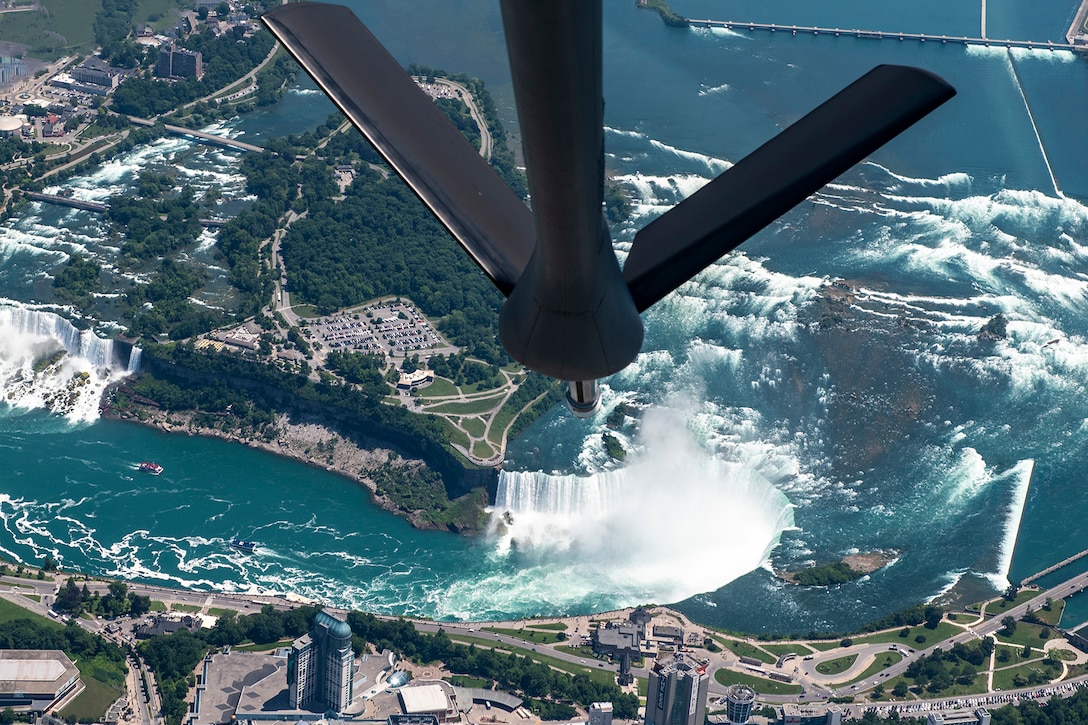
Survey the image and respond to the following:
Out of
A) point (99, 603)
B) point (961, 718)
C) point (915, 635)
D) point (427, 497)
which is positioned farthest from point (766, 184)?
point (427, 497)

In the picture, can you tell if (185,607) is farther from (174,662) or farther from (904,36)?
(904,36)

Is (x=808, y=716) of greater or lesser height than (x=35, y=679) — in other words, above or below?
above

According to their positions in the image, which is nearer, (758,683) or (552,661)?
(758,683)

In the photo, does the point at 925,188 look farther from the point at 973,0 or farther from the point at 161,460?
the point at 161,460

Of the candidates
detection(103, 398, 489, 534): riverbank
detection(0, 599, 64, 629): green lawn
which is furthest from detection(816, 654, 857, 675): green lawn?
detection(0, 599, 64, 629): green lawn

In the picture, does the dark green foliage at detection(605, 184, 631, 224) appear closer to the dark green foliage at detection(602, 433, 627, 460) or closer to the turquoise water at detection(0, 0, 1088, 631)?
the turquoise water at detection(0, 0, 1088, 631)

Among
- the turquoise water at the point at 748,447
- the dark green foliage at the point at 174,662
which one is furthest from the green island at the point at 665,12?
the dark green foliage at the point at 174,662
